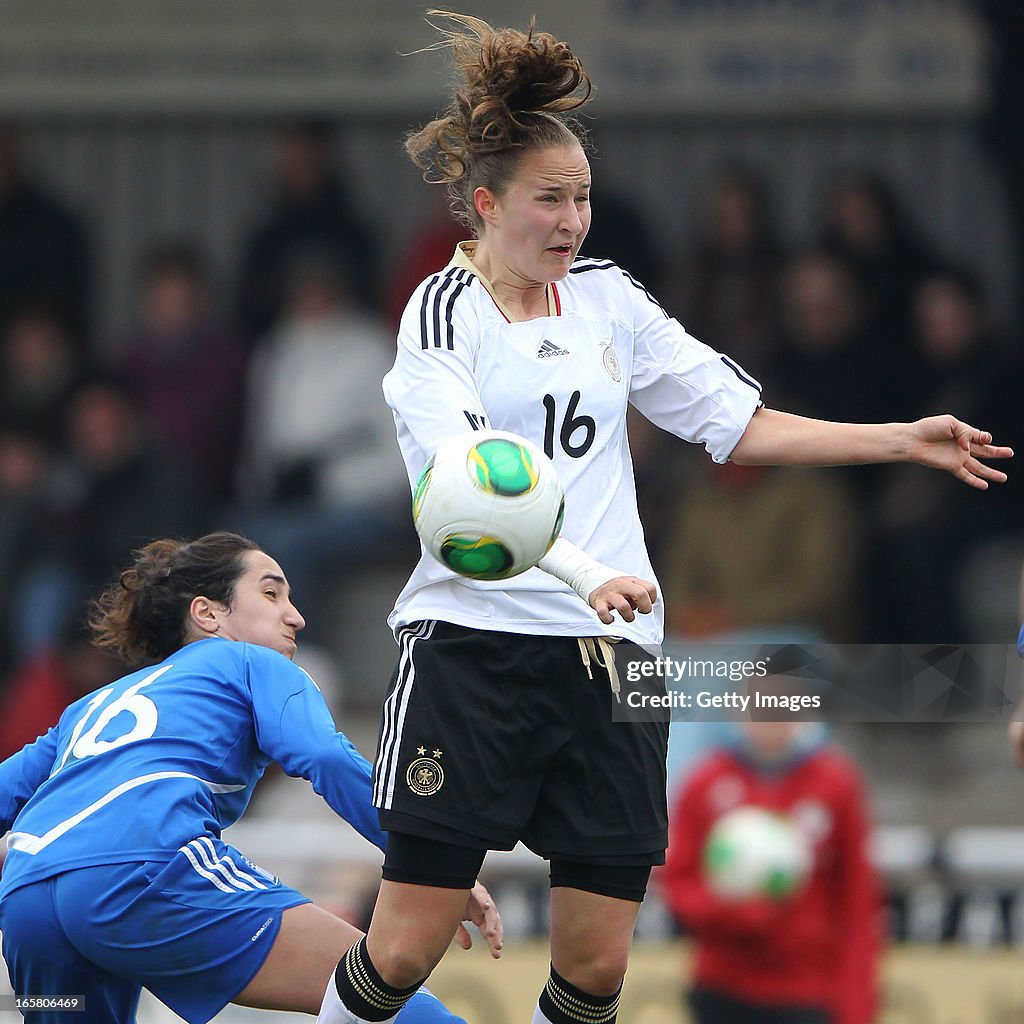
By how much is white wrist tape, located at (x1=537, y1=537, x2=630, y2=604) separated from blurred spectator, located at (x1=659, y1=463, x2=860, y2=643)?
503cm

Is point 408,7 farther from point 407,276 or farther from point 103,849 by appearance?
point 103,849

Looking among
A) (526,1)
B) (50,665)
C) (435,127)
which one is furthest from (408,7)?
(435,127)

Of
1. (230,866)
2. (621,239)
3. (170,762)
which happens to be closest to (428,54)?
(621,239)

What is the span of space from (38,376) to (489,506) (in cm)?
708

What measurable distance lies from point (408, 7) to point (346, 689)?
3658 mm

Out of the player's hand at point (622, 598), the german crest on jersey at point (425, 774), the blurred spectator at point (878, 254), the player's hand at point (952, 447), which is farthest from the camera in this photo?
the blurred spectator at point (878, 254)

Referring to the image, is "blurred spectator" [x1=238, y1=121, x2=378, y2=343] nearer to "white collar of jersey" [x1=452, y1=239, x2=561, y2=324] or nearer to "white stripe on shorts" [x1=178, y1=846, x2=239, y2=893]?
"white collar of jersey" [x1=452, y1=239, x2=561, y2=324]

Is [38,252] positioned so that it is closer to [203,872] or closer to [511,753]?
[203,872]

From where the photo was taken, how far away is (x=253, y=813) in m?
9.05

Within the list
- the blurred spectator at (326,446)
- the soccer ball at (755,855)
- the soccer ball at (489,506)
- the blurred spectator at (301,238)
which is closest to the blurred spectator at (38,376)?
the blurred spectator at (301,238)

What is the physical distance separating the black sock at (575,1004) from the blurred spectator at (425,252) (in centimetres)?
546

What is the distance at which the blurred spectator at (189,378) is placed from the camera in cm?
996

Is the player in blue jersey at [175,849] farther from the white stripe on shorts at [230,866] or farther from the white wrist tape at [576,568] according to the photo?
the white wrist tape at [576,568]

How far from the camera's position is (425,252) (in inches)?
380
